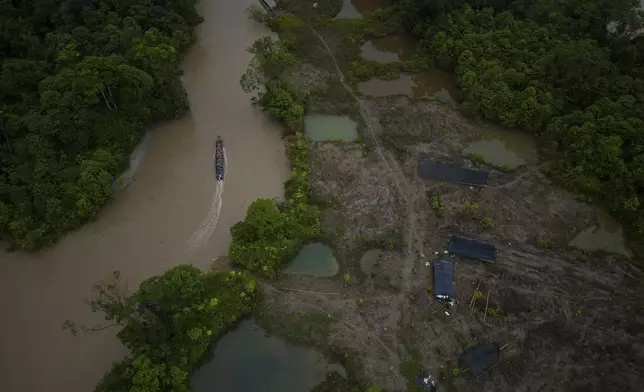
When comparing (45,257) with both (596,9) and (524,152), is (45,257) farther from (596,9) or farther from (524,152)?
(596,9)

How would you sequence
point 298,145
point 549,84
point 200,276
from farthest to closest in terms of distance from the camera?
point 549,84 → point 298,145 → point 200,276

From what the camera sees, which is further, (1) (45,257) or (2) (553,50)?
(2) (553,50)

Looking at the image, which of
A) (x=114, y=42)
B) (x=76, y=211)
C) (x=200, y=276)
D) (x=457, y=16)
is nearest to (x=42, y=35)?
(x=114, y=42)

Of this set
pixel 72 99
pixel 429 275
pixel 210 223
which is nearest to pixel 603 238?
pixel 429 275

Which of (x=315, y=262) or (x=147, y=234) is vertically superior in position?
(x=147, y=234)

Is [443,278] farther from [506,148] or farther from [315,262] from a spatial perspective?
[506,148]
